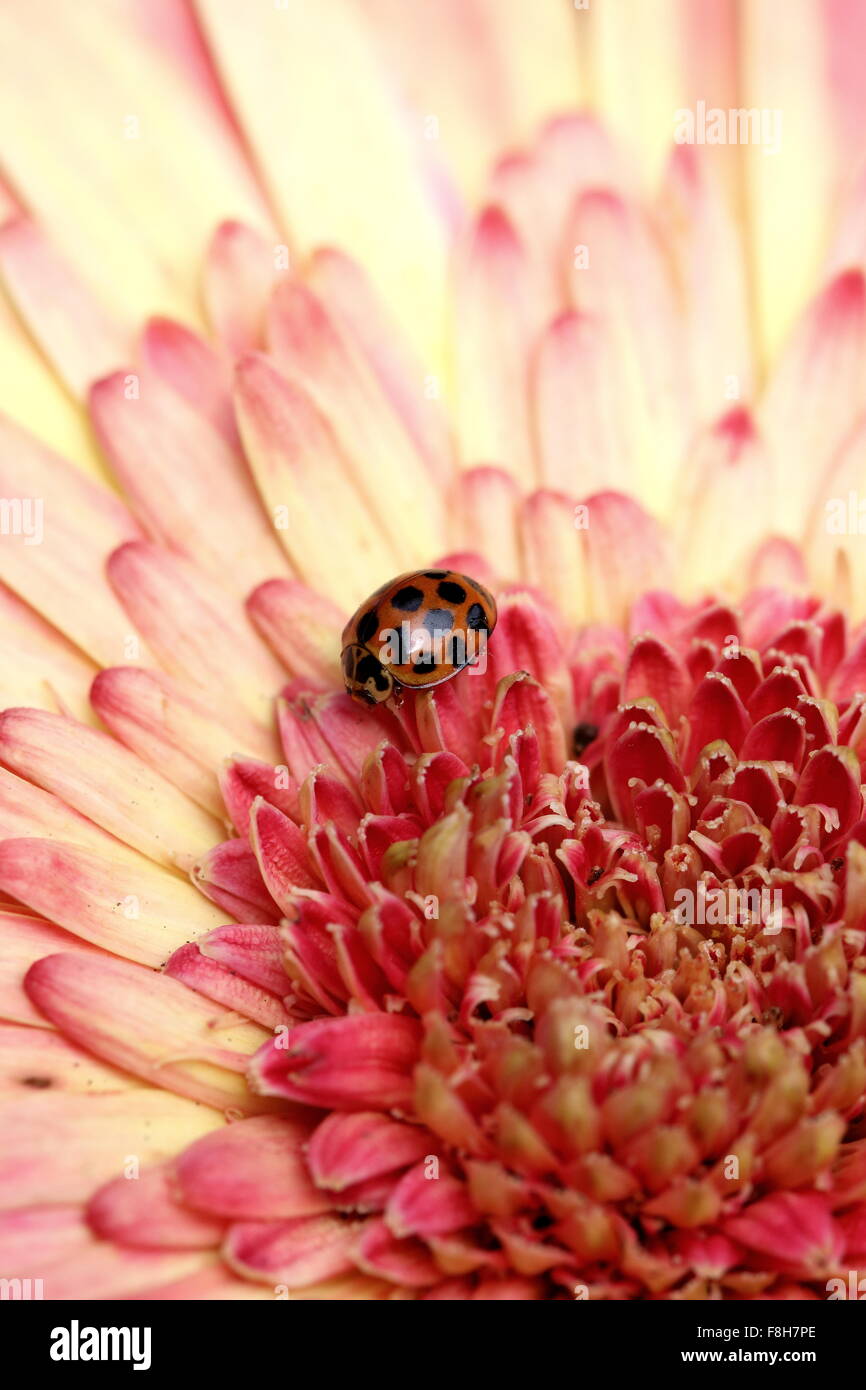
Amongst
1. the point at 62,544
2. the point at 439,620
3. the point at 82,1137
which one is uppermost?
the point at 62,544

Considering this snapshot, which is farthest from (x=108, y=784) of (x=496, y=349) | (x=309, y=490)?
(x=496, y=349)

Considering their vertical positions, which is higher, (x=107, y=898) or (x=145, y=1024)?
(x=107, y=898)

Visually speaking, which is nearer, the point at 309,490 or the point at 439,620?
the point at 439,620

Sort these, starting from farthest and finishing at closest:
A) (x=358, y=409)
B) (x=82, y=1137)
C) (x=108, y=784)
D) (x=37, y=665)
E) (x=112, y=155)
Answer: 1. (x=112, y=155)
2. (x=358, y=409)
3. (x=37, y=665)
4. (x=108, y=784)
5. (x=82, y=1137)

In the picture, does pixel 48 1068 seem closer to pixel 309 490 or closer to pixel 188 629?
pixel 188 629

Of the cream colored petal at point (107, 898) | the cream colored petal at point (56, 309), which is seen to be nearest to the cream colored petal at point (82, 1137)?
the cream colored petal at point (107, 898)

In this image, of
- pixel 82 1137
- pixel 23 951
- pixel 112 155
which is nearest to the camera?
pixel 82 1137
